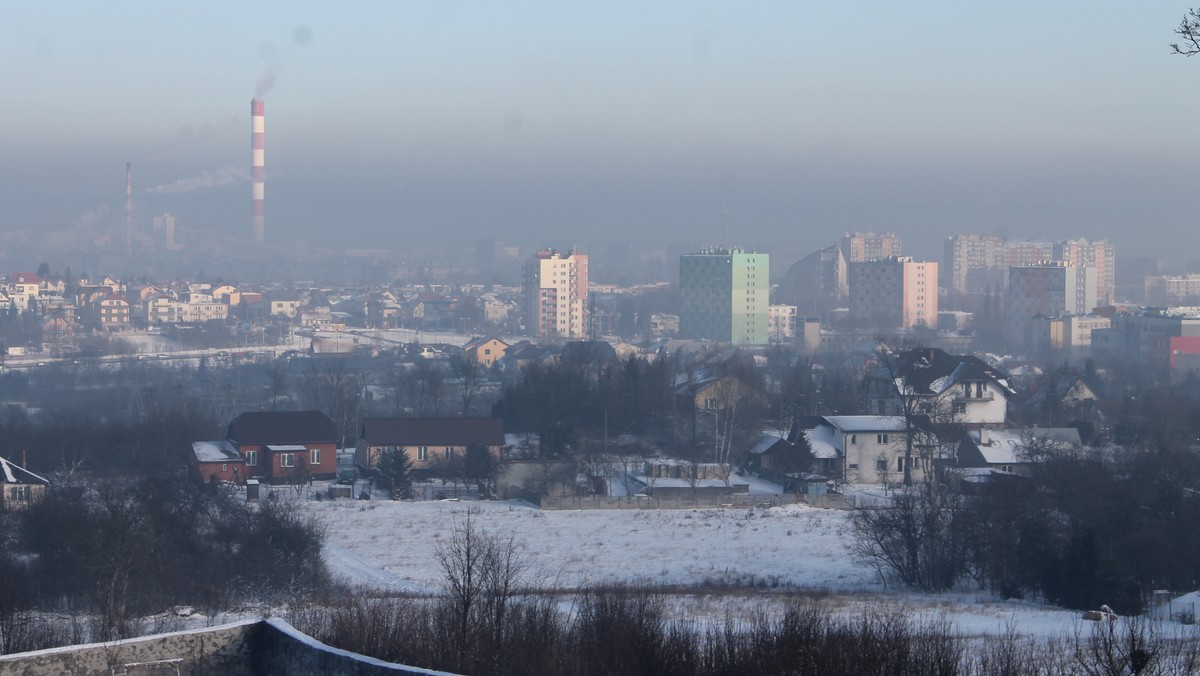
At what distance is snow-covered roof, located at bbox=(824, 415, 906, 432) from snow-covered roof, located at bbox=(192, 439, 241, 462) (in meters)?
8.75

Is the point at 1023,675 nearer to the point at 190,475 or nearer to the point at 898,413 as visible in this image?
the point at 190,475

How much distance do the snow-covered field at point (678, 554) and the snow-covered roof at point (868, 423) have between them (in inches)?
124

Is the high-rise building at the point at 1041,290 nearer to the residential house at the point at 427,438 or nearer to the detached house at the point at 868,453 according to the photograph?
the detached house at the point at 868,453

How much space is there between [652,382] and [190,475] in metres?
9.46

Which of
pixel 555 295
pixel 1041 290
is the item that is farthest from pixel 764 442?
pixel 1041 290

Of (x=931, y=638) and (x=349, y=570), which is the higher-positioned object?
(x=931, y=638)

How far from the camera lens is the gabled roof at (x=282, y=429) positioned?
66.8 ft

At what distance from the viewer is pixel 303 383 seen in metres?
30.4

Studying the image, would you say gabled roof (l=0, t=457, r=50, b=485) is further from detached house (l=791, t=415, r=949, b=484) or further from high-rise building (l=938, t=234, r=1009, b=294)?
high-rise building (l=938, t=234, r=1009, b=294)

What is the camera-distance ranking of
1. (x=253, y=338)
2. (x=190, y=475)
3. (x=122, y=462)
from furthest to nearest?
(x=253, y=338)
(x=122, y=462)
(x=190, y=475)

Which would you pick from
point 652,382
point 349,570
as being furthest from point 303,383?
point 349,570

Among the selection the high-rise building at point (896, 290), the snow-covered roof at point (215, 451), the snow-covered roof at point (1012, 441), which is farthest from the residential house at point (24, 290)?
the snow-covered roof at point (1012, 441)

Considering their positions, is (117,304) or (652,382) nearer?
(652,382)

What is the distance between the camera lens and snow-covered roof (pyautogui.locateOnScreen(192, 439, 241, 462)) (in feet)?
65.3
